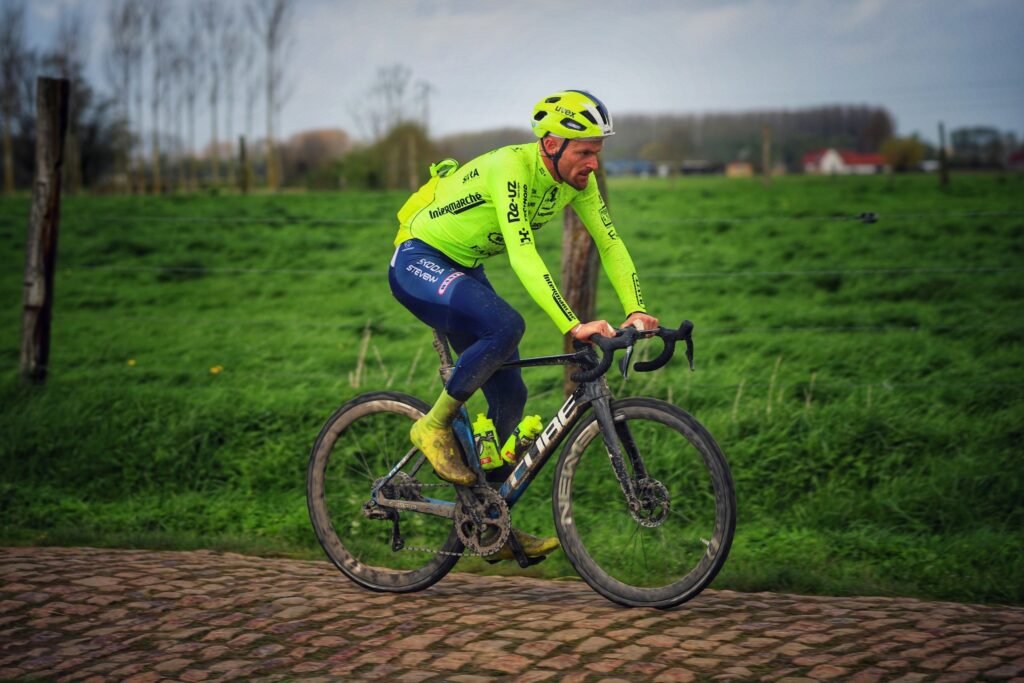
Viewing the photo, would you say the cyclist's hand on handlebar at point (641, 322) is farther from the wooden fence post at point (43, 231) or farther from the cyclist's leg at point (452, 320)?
the wooden fence post at point (43, 231)

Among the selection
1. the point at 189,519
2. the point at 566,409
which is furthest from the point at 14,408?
the point at 566,409

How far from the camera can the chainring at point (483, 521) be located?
16.3 feet

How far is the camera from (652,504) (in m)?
4.57

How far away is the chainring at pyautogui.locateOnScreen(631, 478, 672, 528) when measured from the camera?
455 cm

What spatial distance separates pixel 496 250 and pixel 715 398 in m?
3.28

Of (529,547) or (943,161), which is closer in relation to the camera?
(529,547)

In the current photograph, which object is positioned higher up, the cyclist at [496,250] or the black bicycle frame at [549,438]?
the cyclist at [496,250]

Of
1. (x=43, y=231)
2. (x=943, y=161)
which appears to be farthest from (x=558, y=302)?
(x=943, y=161)

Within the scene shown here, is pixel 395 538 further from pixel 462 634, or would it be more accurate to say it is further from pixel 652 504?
pixel 652 504

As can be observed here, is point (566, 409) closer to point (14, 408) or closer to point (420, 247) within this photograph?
point (420, 247)

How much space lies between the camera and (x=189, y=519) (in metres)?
6.91

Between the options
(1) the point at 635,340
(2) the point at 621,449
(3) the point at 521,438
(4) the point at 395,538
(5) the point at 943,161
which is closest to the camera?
(1) the point at 635,340

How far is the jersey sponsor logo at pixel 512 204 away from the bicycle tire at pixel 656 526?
0.90 m

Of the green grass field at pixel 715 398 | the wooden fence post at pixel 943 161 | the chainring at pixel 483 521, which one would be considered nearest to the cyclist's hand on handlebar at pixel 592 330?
the chainring at pixel 483 521
